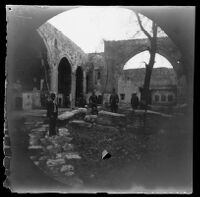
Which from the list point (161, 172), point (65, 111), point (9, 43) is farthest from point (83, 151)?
point (9, 43)

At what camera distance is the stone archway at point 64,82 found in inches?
215

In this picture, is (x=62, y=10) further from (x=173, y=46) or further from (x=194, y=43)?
(x=194, y=43)

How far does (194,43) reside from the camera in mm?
5289

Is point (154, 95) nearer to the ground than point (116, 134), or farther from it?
farther from it

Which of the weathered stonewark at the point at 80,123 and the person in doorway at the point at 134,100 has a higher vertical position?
the person in doorway at the point at 134,100

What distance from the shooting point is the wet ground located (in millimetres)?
5281

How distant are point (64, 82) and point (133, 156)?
1826 mm

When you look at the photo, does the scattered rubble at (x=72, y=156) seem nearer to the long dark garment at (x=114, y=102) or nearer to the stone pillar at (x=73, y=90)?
the stone pillar at (x=73, y=90)

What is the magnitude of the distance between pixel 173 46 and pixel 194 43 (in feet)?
1.20

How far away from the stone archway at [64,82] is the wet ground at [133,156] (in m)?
0.49

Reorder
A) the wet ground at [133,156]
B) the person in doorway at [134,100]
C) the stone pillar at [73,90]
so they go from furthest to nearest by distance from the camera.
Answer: the stone pillar at [73,90], the person in doorway at [134,100], the wet ground at [133,156]

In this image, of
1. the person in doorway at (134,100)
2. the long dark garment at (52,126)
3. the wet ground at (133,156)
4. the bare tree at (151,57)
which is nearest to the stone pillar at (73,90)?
the long dark garment at (52,126)

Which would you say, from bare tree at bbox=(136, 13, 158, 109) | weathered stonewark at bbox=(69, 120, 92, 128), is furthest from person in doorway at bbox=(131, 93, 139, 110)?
weathered stonewark at bbox=(69, 120, 92, 128)

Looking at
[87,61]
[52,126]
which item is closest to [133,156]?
[52,126]
